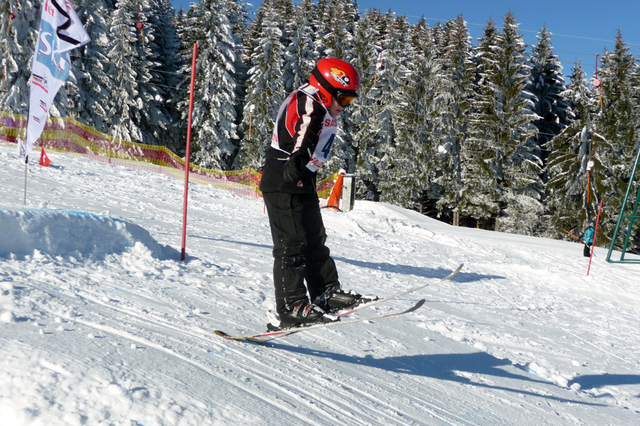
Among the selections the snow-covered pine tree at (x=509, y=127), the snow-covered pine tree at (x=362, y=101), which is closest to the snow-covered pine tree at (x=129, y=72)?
the snow-covered pine tree at (x=362, y=101)

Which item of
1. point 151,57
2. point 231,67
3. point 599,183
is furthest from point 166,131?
point 599,183

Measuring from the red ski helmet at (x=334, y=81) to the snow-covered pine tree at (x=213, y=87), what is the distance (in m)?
32.3

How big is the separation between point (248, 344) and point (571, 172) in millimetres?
32413

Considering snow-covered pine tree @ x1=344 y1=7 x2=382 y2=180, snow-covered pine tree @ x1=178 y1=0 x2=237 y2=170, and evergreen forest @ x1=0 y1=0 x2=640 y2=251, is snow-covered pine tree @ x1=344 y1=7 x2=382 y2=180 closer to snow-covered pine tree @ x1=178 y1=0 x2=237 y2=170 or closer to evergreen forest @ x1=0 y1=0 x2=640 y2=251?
evergreen forest @ x1=0 y1=0 x2=640 y2=251

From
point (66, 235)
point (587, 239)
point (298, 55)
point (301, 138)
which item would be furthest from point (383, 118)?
point (301, 138)

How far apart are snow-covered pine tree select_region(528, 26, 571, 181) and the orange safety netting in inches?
966

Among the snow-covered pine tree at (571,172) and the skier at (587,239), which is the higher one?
the snow-covered pine tree at (571,172)

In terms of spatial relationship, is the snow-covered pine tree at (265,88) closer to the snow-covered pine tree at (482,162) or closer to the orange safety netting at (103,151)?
the orange safety netting at (103,151)

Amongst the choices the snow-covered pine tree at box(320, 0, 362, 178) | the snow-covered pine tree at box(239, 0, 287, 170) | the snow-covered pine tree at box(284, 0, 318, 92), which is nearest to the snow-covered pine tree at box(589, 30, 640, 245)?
the snow-covered pine tree at box(320, 0, 362, 178)

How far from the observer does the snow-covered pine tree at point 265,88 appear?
35062 millimetres

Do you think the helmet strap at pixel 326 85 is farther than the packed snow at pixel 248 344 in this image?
Yes

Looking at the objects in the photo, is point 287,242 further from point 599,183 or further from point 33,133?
point 599,183

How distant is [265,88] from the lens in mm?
35312

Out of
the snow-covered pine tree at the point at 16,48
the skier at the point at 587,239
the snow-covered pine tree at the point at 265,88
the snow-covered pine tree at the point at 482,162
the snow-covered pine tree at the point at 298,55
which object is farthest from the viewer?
the snow-covered pine tree at the point at 298,55
